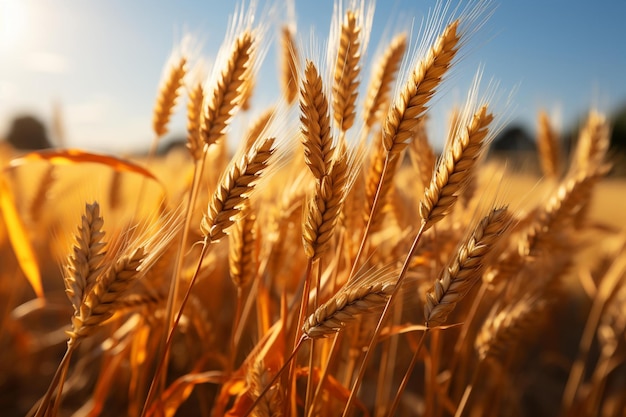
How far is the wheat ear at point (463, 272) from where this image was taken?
0.77m

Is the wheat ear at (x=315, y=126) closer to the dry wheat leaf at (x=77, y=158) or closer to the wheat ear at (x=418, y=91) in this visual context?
the wheat ear at (x=418, y=91)

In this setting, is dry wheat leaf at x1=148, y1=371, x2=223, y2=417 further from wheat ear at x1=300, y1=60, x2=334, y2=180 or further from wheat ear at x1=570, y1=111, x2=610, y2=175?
wheat ear at x1=570, y1=111, x2=610, y2=175

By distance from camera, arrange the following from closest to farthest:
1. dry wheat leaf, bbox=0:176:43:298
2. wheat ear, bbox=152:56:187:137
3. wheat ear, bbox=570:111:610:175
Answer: dry wheat leaf, bbox=0:176:43:298
wheat ear, bbox=152:56:187:137
wheat ear, bbox=570:111:610:175

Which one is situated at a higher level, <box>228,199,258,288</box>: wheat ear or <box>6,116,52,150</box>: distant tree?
<box>228,199,258,288</box>: wheat ear

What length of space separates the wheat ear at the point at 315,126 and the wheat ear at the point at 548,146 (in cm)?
183

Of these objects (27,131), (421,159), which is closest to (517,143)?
(421,159)

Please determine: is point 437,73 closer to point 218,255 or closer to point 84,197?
point 84,197

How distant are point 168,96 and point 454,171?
91 cm

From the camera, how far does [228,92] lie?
39.7 inches

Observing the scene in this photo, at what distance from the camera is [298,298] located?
1277 millimetres

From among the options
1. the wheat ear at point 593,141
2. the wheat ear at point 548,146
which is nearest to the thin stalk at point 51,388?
the wheat ear at point 593,141

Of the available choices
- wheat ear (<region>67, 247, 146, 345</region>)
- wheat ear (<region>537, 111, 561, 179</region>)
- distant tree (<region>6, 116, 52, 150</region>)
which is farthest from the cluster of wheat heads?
distant tree (<region>6, 116, 52, 150</region>)

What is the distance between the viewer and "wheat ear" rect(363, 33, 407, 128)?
1239 millimetres

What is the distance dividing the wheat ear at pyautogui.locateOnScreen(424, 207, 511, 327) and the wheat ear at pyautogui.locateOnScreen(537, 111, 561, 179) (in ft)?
5.72
